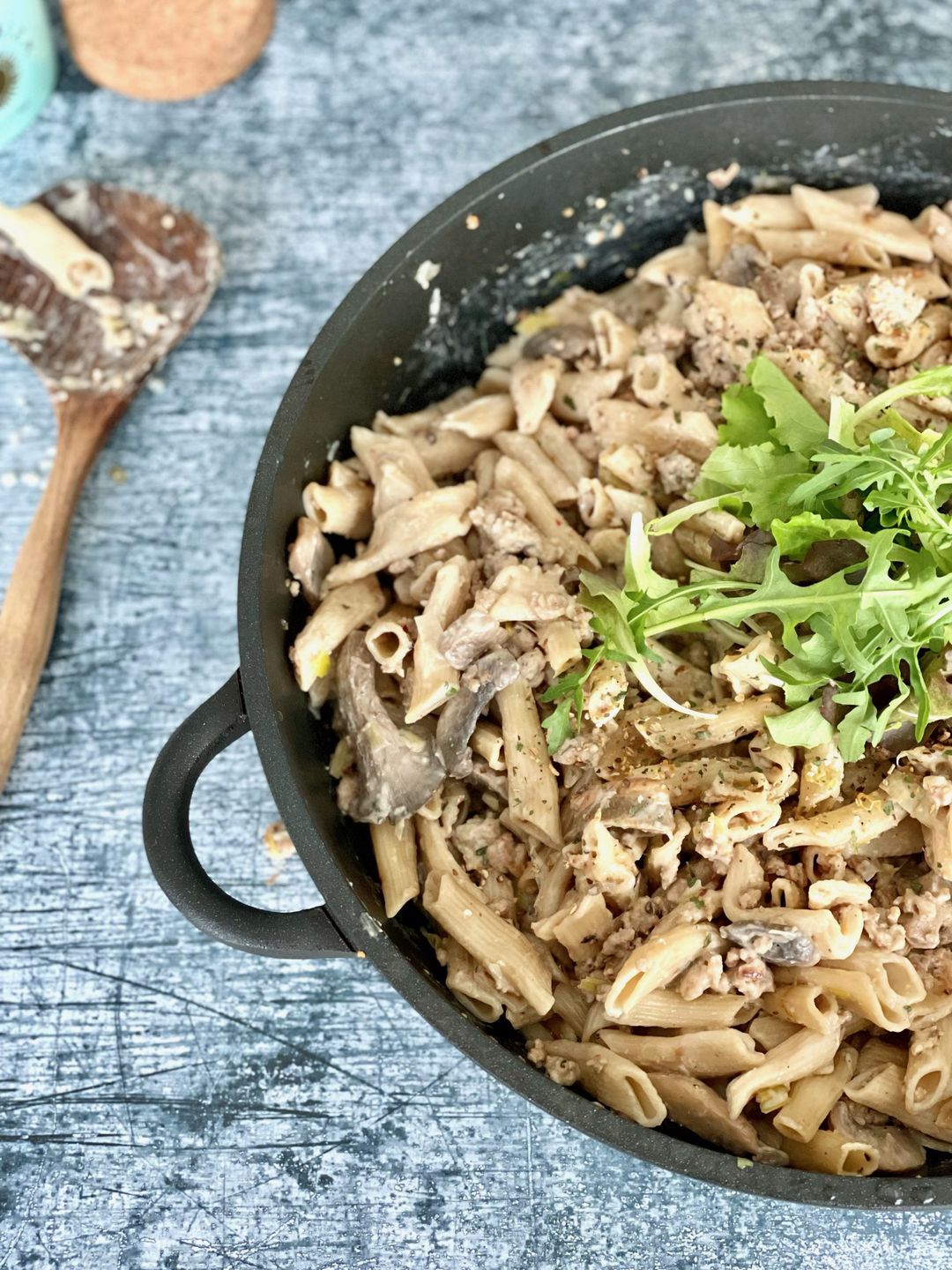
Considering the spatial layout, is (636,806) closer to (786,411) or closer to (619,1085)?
(619,1085)

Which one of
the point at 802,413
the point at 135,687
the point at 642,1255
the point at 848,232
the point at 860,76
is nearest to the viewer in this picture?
the point at 802,413

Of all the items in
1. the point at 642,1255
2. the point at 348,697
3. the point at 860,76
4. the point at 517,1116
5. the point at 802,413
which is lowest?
the point at 642,1255

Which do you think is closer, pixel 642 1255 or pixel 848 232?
pixel 642 1255

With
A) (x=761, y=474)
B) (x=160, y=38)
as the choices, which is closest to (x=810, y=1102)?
(x=761, y=474)

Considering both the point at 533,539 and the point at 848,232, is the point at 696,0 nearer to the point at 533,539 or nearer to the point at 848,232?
the point at 848,232

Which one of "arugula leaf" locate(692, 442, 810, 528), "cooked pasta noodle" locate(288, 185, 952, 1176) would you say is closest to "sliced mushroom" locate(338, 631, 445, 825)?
"cooked pasta noodle" locate(288, 185, 952, 1176)

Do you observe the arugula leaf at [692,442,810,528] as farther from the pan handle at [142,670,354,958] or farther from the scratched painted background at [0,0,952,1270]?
the scratched painted background at [0,0,952,1270]

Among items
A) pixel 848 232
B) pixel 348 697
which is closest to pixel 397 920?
pixel 348 697

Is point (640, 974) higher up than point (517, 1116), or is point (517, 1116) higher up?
point (640, 974)
